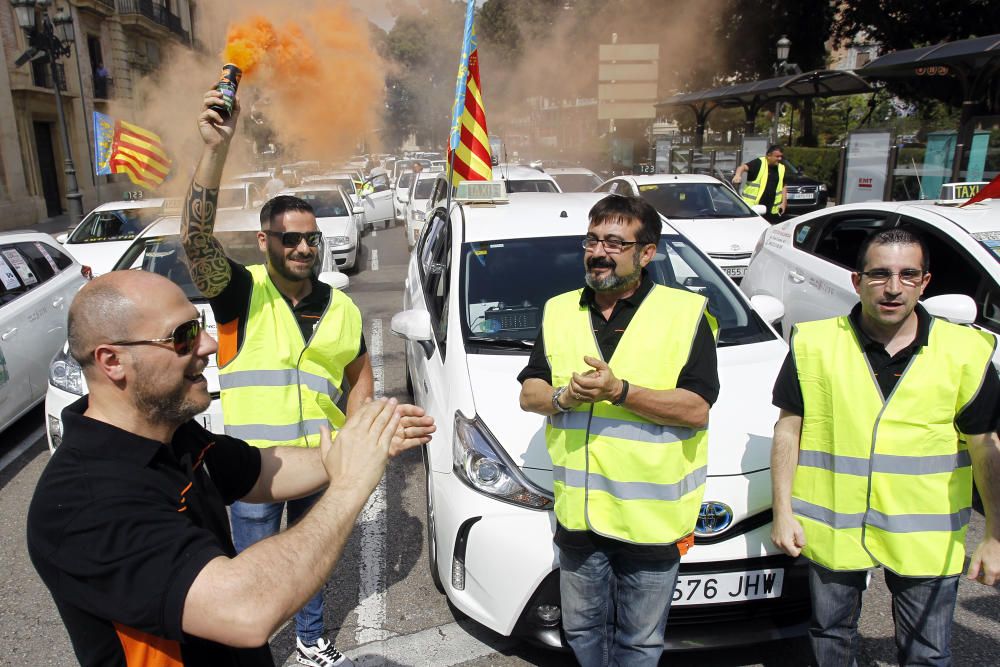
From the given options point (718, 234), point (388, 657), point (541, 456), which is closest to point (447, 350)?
point (541, 456)

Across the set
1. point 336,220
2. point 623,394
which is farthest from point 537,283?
point 336,220

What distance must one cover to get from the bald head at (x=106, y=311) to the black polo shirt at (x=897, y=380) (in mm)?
1918

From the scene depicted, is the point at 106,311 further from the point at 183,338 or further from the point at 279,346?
Result: the point at 279,346

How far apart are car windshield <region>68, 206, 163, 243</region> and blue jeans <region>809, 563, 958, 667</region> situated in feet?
31.2

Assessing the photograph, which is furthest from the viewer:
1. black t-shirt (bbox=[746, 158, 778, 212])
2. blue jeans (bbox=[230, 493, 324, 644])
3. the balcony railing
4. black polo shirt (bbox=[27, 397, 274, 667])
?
the balcony railing

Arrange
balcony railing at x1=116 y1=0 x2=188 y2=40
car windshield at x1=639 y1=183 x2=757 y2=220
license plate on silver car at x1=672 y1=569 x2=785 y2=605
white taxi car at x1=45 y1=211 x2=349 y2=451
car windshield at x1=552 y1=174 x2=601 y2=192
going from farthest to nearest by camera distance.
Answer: balcony railing at x1=116 y1=0 x2=188 y2=40 < car windshield at x1=552 y1=174 x2=601 y2=192 < car windshield at x1=639 y1=183 x2=757 y2=220 < white taxi car at x1=45 y1=211 x2=349 y2=451 < license plate on silver car at x1=672 y1=569 x2=785 y2=605

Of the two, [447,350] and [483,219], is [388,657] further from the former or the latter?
[483,219]

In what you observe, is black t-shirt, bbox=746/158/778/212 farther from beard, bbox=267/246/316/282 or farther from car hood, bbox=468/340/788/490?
beard, bbox=267/246/316/282

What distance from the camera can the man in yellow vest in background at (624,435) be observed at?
2.20 m

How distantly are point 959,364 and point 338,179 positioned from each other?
651 inches

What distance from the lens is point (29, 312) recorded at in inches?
221

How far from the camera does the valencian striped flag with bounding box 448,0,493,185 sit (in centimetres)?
562

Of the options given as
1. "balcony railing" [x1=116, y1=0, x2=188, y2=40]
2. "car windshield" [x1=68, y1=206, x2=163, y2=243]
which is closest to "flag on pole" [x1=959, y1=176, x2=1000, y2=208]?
"car windshield" [x1=68, y1=206, x2=163, y2=243]

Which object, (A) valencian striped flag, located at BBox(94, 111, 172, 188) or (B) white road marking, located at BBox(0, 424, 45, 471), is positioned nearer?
(B) white road marking, located at BBox(0, 424, 45, 471)
